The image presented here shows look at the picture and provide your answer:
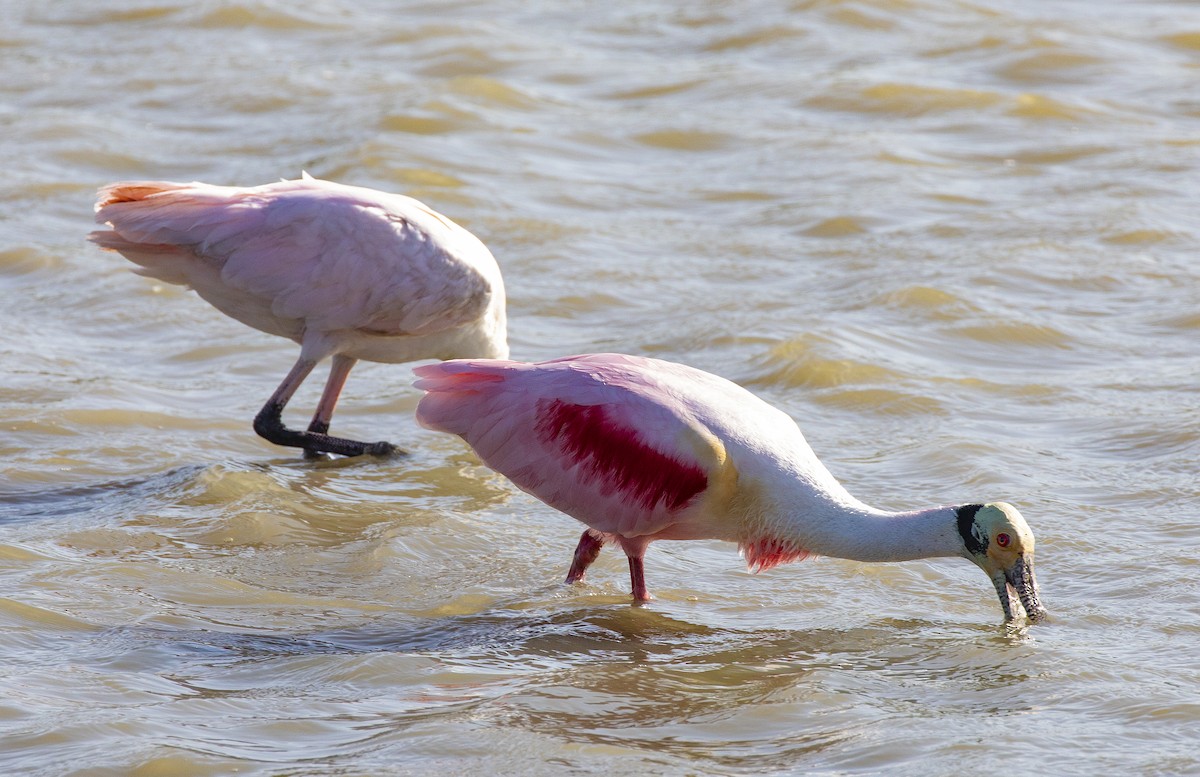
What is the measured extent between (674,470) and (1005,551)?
4.21 feet

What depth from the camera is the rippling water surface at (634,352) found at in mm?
6477

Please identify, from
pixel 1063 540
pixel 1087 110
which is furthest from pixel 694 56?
pixel 1063 540

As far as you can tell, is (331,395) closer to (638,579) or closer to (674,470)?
(638,579)

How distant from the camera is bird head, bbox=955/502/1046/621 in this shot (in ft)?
23.6

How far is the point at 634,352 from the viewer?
1107 cm

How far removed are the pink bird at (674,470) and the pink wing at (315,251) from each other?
53.0 inches

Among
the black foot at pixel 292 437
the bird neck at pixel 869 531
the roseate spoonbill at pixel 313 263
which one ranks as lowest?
the black foot at pixel 292 437

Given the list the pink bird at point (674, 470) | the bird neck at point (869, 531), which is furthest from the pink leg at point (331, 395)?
the bird neck at point (869, 531)

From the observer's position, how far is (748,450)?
7.39m

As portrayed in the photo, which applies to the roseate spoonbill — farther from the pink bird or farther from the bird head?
the bird head

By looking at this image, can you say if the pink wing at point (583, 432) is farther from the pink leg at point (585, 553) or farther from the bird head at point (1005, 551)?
the bird head at point (1005, 551)

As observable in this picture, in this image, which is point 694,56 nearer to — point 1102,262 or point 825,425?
point 1102,262

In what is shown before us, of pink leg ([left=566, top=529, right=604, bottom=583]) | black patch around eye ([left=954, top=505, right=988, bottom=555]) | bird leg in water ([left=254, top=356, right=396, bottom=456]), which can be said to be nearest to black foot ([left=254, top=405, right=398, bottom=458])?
bird leg in water ([left=254, top=356, right=396, bottom=456])

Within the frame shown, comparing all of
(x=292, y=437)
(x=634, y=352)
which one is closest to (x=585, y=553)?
(x=292, y=437)
